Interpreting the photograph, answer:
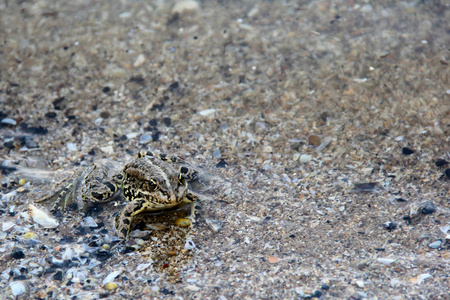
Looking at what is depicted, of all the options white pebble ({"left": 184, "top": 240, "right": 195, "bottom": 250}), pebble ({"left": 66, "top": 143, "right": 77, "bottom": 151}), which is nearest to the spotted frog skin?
white pebble ({"left": 184, "top": 240, "right": 195, "bottom": 250})

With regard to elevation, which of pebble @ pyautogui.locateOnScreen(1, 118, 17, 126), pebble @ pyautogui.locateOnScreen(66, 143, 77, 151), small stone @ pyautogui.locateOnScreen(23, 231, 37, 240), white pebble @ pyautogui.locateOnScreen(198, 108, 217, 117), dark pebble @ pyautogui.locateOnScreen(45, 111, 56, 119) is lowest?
small stone @ pyautogui.locateOnScreen(23, 231, 37, 240)

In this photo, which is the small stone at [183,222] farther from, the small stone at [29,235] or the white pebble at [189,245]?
the small stone at [29,235]

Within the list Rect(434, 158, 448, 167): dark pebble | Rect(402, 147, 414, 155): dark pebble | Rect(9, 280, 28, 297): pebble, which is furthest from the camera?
Rect(402, 147, 414, 155): dark pebble

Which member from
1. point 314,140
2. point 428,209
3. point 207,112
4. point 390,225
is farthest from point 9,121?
point 428,209

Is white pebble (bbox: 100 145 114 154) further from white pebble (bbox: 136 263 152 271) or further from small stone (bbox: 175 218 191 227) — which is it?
white pebble (bbox: 136 263 152 271)

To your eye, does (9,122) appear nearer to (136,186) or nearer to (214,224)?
(136,186)
